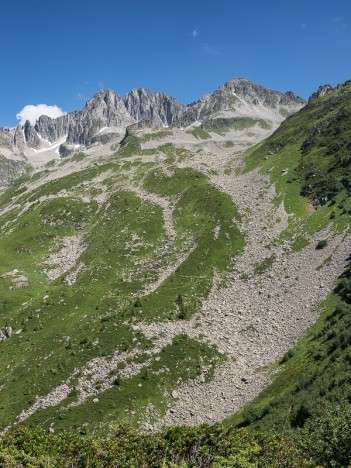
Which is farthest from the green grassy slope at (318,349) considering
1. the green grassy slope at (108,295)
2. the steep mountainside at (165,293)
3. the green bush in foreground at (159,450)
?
the green grassy slope at (108,295)

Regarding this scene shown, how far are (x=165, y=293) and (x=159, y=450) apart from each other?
137ft

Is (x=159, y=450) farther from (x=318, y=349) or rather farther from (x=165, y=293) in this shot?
(x=165, y=293)

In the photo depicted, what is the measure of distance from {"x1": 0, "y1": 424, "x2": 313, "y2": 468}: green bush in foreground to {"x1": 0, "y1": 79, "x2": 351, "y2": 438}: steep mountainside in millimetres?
18475

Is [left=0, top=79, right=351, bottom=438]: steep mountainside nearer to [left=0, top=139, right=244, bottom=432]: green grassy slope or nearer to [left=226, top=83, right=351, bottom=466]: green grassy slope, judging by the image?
[left=0, top=139, right=244, bottom=432]: green grassy slope

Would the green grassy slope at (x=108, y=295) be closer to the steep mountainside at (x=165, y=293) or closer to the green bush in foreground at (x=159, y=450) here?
the steep mountainside at (x=165, y=293)

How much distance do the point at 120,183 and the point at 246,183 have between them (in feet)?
170

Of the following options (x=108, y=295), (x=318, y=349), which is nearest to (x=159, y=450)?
(x=318, y=349)

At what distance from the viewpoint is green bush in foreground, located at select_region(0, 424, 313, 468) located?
20266mm

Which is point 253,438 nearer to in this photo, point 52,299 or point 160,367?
point 160,367

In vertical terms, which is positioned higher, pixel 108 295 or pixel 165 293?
pixel 108 295

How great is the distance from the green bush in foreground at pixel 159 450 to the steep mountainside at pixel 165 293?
18475 mm

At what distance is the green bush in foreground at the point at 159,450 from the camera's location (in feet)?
66.5

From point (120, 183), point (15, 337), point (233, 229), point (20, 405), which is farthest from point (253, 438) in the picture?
point (120, 183)

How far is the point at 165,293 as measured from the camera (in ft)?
210
